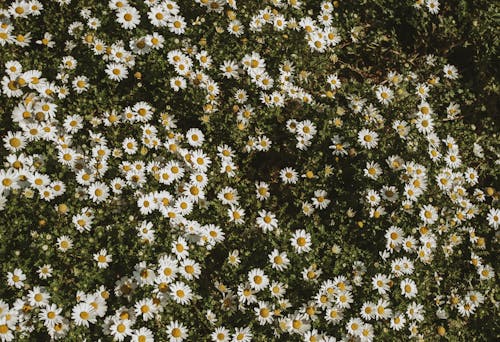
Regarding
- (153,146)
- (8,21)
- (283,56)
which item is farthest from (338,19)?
(8,21)

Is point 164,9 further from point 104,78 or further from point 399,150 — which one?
point 399,150

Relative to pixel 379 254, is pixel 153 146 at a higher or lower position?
higher

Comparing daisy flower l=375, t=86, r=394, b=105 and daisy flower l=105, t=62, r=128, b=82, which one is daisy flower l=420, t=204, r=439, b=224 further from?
daisy flower l=105, t=62, r=128, b=82

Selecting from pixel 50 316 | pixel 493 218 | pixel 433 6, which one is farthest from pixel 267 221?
pixel 433 6

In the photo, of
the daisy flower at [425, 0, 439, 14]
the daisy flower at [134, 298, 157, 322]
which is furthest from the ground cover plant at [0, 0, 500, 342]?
the daisy flower at [425, 0, 439, 14]

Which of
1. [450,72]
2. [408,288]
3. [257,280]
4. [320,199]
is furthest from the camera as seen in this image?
[450,72]

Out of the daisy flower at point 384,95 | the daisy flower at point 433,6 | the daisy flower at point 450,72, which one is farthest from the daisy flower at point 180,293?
the daisy flower at point 433,6

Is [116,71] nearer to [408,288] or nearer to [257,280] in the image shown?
[257,280]

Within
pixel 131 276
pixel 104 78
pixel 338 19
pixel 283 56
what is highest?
pixel 338 19
